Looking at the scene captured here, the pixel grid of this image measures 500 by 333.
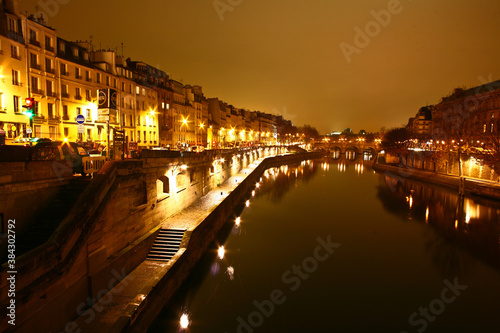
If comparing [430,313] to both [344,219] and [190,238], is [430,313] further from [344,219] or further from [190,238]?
[344,219]

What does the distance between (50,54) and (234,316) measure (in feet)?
90.0

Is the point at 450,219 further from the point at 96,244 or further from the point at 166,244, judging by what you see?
the point at 96,244

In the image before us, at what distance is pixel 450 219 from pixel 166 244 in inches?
1025

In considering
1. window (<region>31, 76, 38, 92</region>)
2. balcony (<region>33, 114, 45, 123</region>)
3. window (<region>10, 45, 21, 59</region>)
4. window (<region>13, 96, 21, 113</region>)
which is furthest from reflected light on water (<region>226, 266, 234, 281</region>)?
window (<region>10, 45, 21, 59</region>)

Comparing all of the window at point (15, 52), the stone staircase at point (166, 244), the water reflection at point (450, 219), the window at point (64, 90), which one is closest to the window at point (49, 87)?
the window at point (64, 90)

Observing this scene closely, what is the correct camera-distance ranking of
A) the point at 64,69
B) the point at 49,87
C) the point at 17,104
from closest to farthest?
the point at 17,104
the point at 49,87
the point at 64,69

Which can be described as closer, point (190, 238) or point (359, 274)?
point (190, 238)

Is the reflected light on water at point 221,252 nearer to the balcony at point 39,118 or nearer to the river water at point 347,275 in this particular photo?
the river water at point 347,275

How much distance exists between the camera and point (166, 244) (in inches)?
581

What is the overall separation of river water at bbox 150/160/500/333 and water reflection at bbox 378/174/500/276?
0.12 m

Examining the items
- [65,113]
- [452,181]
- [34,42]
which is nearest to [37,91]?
[65,113]

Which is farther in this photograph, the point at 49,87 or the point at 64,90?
the point at 64,90

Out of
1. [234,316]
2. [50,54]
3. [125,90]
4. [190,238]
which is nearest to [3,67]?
[50,54]

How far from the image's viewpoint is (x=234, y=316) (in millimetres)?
12812
